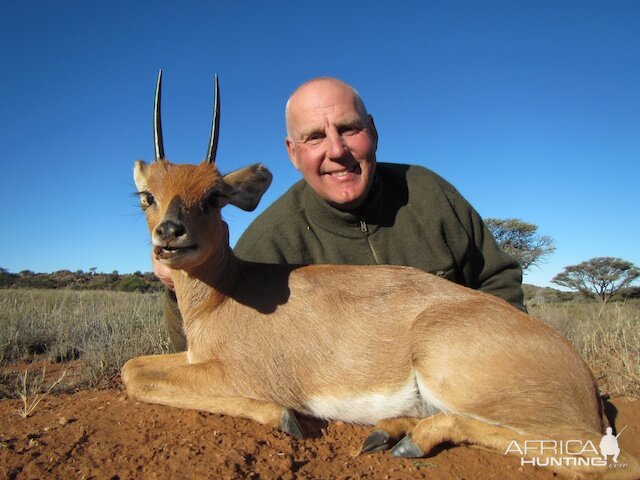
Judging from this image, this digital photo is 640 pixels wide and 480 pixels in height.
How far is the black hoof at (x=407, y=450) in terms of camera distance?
389 centimetres

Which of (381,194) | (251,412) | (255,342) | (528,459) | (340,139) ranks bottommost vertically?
(528,459)

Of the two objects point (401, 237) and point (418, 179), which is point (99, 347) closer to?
point (401, 237)

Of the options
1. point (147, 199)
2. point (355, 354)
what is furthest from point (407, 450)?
point (147, 199)

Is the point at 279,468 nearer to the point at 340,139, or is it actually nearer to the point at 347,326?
the point at 347,326

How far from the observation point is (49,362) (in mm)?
8328

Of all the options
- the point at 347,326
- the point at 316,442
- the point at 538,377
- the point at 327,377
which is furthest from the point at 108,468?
the point at 538,377

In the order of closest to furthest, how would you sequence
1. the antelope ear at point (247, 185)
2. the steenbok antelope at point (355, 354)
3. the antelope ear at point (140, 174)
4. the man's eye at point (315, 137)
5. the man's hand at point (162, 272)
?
the steenbok antelope at point (355, 354) < the antelope ear at point (140, 174) < the antelope ear at point (247, 185) < the man's hand at point (162, 272) < the man's eye at point (315, 137)

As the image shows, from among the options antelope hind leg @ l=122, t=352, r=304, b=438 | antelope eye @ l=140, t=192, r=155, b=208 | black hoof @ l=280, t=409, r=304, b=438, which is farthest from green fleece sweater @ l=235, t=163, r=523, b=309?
black hoof @ l=280, t=409, r=304, b=438

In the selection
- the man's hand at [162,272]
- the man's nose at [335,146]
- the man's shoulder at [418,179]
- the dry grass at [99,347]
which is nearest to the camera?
the man's hand at [162,272]

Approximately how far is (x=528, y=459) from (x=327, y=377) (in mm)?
1773

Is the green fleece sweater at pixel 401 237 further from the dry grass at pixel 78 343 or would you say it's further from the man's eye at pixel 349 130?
the dry grass at pixel 78 343

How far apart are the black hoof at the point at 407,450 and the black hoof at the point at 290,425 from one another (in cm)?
81

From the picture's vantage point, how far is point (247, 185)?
5848 mm

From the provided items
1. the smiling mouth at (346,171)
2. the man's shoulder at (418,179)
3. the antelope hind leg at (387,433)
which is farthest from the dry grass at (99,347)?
the smiling mouth at (346,171)
